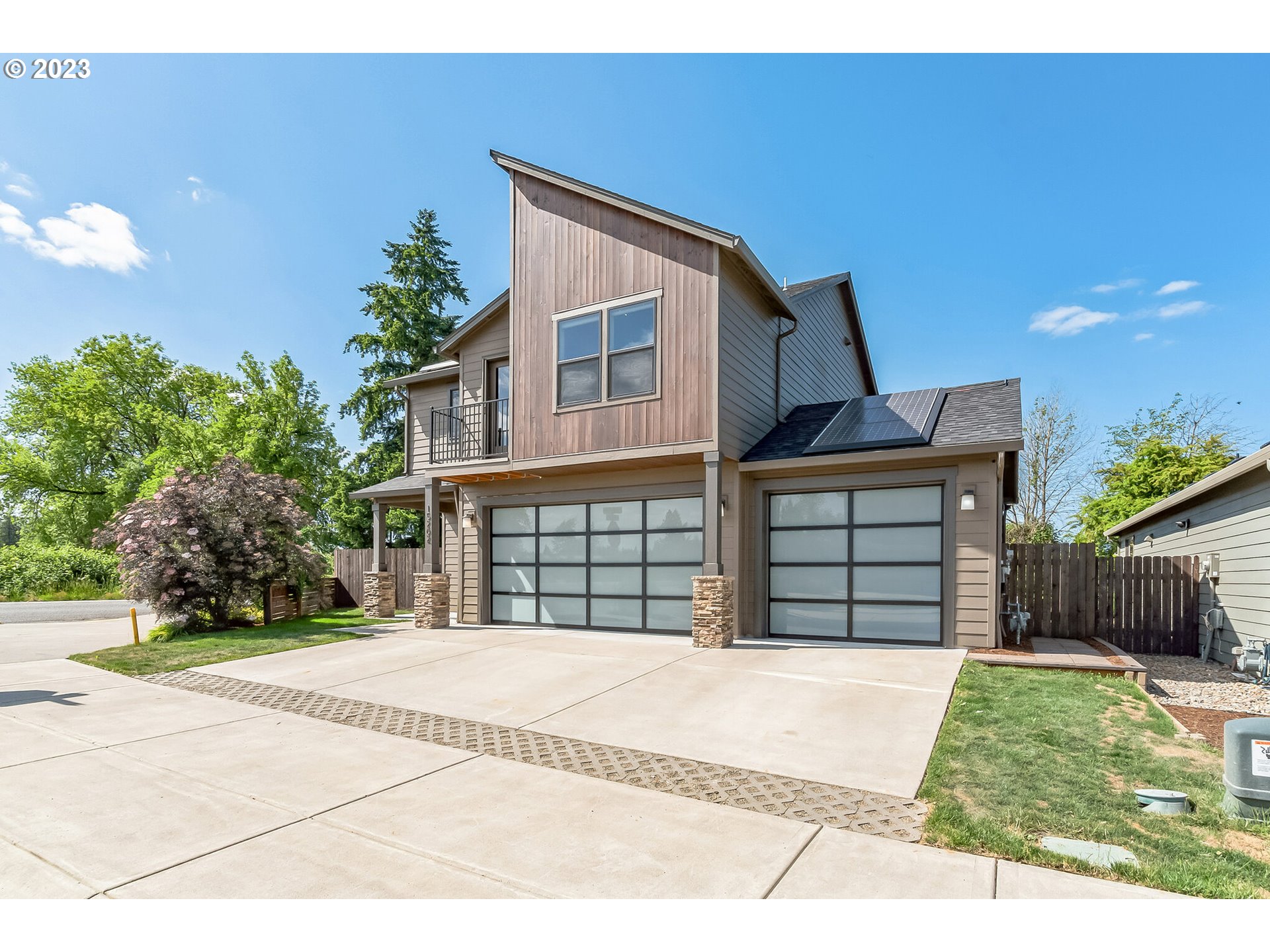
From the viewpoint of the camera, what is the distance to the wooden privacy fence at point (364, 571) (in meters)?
16.4

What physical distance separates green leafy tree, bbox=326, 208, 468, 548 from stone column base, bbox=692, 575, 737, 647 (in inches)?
838

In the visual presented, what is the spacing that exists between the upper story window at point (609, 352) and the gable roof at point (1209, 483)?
24.7 feet

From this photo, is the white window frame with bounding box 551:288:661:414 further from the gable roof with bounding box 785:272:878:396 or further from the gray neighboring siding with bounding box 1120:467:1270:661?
the gray neighboring siding with bounding box 1120:467:1270:661

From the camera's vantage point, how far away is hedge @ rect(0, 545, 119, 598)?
2169cm

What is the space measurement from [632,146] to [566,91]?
3500 millimetres

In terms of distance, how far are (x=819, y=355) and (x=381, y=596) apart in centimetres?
1118

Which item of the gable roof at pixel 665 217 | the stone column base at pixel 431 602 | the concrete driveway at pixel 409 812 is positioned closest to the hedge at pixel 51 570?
the stone column base at pixel 431 602

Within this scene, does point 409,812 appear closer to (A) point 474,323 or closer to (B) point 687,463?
(B) point 687,463

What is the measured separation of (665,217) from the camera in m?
9.65

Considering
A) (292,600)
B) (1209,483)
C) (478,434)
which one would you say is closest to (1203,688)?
(1209,483)

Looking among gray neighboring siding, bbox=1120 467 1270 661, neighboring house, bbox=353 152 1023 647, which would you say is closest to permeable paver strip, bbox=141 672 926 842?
neighboring house, bbox=353 152 1023 647

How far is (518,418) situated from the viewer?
36.3 ft

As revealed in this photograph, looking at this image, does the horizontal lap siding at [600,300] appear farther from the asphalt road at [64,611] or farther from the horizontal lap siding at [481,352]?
the asphalt road at [64,611]

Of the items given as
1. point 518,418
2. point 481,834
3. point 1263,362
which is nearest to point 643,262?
point 518,418
